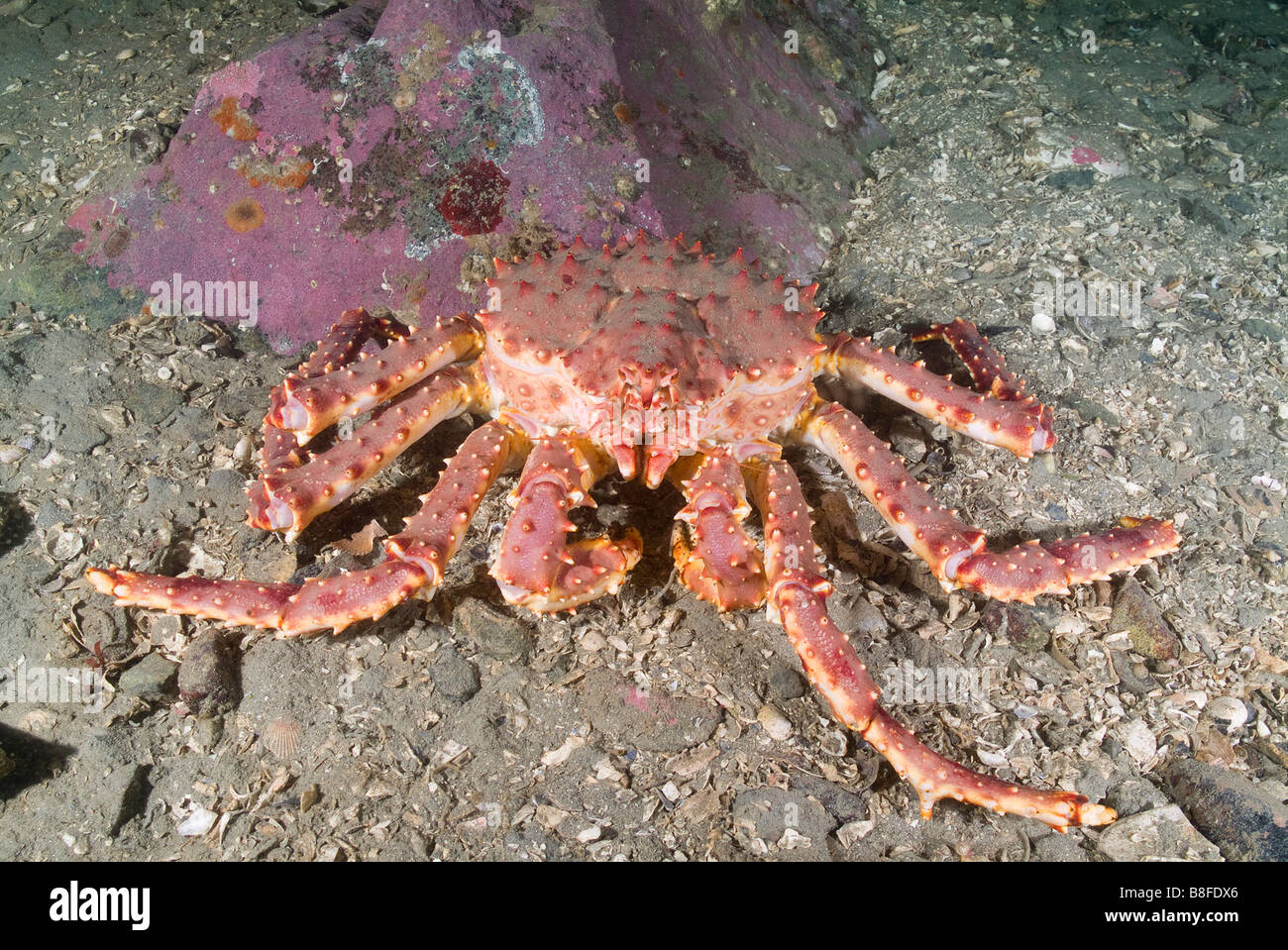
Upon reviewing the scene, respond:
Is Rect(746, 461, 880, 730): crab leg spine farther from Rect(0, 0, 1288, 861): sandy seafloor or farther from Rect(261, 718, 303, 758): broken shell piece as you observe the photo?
Rect(261, 718, 303, 758): broken shell piece

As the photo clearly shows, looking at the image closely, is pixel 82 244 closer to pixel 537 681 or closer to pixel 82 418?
pixel 82 418

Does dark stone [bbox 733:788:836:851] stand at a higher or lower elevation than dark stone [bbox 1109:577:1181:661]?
lower

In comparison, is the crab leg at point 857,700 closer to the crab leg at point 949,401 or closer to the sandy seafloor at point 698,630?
the sandy seafloor at point 698,630
